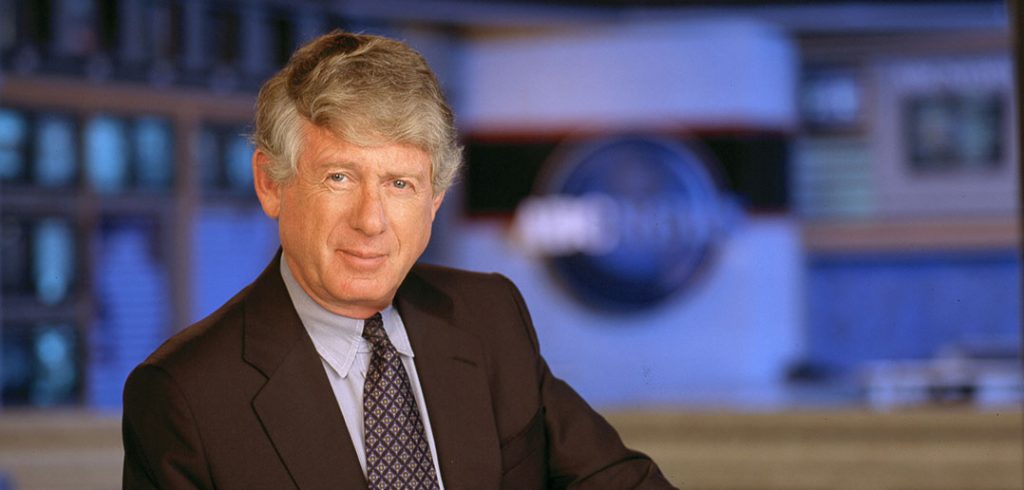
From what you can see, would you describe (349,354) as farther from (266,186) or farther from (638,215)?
(638,215)

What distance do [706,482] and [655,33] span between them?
3.69 metres

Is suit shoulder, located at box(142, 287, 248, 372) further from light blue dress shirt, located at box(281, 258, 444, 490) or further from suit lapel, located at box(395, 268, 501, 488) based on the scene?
suit lapel, located at box(395, 268, 501, 488)

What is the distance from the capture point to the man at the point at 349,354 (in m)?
0.99

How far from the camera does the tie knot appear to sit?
3.62ft

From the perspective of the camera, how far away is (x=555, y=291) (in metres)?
7.11

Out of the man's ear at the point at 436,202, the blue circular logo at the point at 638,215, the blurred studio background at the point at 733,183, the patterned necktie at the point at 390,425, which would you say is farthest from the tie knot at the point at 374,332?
the blue circular logo at the point at 638,215

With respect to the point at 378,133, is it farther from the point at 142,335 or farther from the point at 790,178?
the point at 790,178

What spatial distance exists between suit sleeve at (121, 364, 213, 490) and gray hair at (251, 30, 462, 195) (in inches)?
7.4

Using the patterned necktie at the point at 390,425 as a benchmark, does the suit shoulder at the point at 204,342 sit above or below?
above

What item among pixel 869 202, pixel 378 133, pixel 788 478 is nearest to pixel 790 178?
pixel 869 202

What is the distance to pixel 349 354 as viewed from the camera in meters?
1.09

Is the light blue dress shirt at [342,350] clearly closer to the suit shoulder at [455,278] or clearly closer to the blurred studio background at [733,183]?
the suit shoulder at [455,278]

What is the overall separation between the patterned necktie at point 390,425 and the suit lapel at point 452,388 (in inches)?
0.6

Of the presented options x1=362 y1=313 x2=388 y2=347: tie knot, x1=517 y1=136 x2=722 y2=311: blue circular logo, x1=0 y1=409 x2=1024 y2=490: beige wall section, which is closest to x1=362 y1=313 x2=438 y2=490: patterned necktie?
x1=362 y1=313 x2=388 y2=347: tie knot
